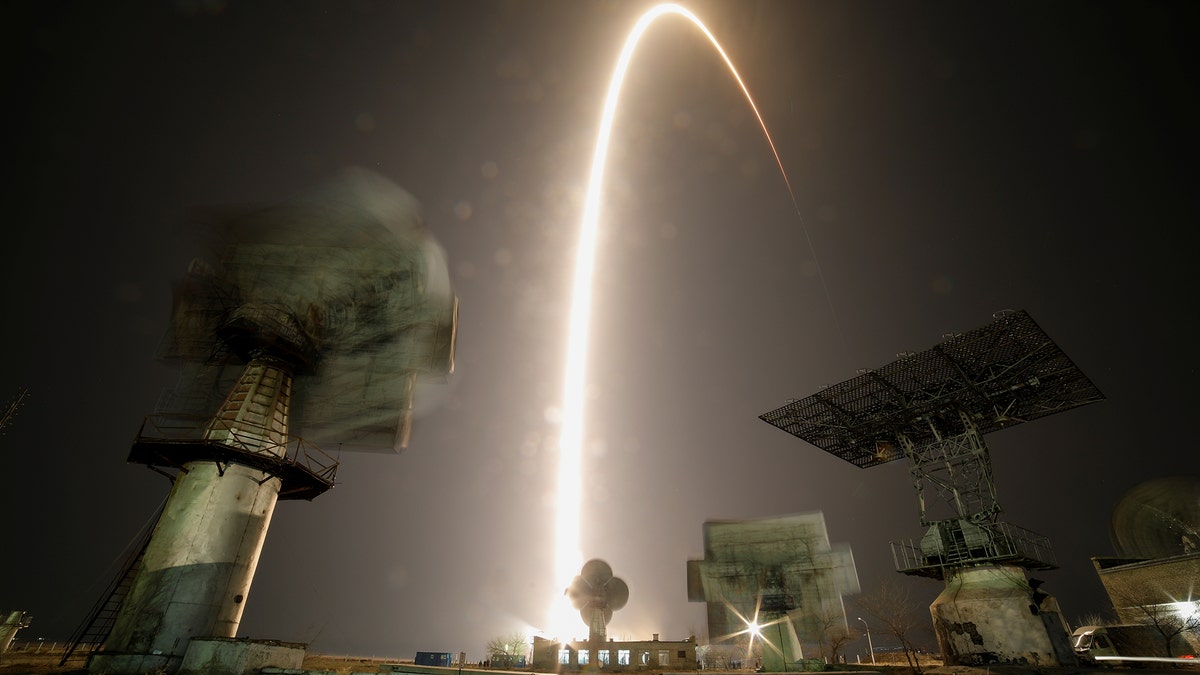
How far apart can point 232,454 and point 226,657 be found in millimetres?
6680

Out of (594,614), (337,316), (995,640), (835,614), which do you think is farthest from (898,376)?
(594,614)

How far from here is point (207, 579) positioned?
15828 millimetres

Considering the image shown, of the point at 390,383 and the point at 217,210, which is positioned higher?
the point at 217,210

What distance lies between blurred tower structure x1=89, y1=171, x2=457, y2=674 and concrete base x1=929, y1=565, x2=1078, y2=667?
26539 mm

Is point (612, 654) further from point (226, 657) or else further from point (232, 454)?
point (232, 454)

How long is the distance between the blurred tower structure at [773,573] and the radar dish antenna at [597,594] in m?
11.6

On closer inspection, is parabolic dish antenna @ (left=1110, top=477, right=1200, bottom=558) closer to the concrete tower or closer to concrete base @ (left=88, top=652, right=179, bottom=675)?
the concrete tower

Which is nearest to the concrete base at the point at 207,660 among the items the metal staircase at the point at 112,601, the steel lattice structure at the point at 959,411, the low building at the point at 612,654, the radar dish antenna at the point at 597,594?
the metal staircase at the point at 112,601

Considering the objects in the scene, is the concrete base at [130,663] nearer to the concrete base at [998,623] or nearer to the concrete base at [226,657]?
the concrete base at [226,657]

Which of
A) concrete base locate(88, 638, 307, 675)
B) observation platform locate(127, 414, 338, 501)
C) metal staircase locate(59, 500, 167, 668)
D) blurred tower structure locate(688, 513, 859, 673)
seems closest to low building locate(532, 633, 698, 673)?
blurred tower structure locate(688, 513, 859, 673)

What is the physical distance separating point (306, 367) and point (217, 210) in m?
8.76

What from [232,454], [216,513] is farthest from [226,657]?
[232,454]

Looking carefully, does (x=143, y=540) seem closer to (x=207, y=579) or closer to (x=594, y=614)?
(x=207, y=579)

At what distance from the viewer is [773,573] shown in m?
48.5
